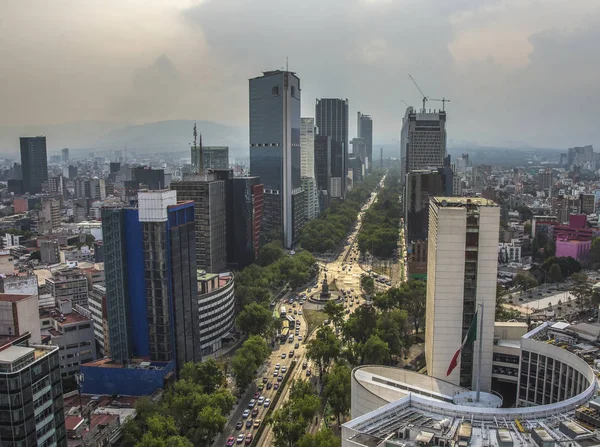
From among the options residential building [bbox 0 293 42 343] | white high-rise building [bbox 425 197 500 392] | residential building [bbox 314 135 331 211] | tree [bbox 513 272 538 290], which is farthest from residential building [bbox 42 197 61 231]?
white high-rise building [bbox 425 197 500 392]

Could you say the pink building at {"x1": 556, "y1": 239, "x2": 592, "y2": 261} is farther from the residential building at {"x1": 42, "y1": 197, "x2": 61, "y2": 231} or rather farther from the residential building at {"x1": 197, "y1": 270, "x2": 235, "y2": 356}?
the residential building at {"x1": 42, "y1": 197, "x2": 61, "y2": 231}

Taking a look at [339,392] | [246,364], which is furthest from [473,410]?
[246,364]

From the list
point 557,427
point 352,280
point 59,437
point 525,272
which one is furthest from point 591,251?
point 59,437

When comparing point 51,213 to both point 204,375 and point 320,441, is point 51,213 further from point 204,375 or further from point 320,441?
point 320,441

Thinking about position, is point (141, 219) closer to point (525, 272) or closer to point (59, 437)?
point (59, 437)

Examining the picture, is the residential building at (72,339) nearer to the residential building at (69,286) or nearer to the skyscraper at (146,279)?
the skyscraper at (146,279)

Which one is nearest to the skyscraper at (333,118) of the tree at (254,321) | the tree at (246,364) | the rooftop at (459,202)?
the tree at (254,321)
